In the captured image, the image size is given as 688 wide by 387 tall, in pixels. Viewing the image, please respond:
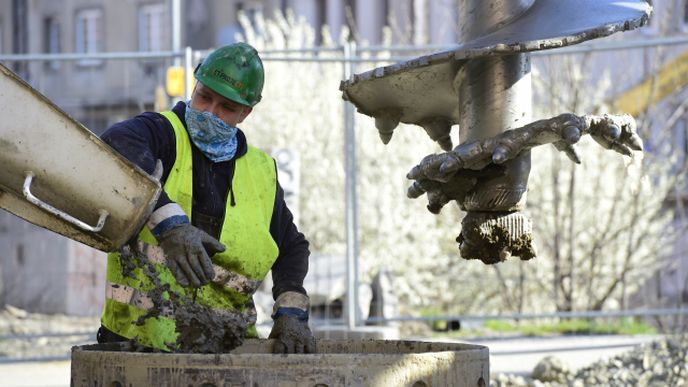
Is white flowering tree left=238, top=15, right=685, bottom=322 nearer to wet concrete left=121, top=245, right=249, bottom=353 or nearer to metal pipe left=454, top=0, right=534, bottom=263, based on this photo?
wet concrete left=121, top=245, right=249, bottom=353

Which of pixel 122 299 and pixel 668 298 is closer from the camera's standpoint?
pixel 122 299

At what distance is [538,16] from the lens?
3863mm

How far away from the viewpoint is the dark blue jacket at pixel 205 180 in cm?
410

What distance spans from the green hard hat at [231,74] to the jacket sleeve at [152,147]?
224mm

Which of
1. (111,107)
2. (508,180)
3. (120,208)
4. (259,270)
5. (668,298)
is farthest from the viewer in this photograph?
(111,107)

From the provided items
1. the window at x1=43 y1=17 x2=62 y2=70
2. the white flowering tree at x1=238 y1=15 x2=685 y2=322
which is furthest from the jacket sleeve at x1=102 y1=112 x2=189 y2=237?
the window at x1=43 y1=17 x2=62 y2=70

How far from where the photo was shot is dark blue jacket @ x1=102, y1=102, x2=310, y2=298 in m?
4.10

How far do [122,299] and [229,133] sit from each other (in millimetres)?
723

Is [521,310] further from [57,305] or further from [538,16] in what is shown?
[538,16]

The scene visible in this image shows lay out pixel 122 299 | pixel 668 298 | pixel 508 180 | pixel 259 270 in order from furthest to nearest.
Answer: pixel 668 298 < pixel 259 270 < pixel 122 299 < pixel 508 180

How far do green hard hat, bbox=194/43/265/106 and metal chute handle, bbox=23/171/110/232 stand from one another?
1.10 meters

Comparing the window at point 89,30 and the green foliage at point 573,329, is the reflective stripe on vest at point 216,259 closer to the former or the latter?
the green foliage at point 573,329

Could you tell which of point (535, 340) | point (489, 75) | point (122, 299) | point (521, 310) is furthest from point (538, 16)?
point (521, 310)

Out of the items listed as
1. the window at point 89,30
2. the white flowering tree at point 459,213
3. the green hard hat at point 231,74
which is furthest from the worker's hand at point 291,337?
the window at point 89,30
